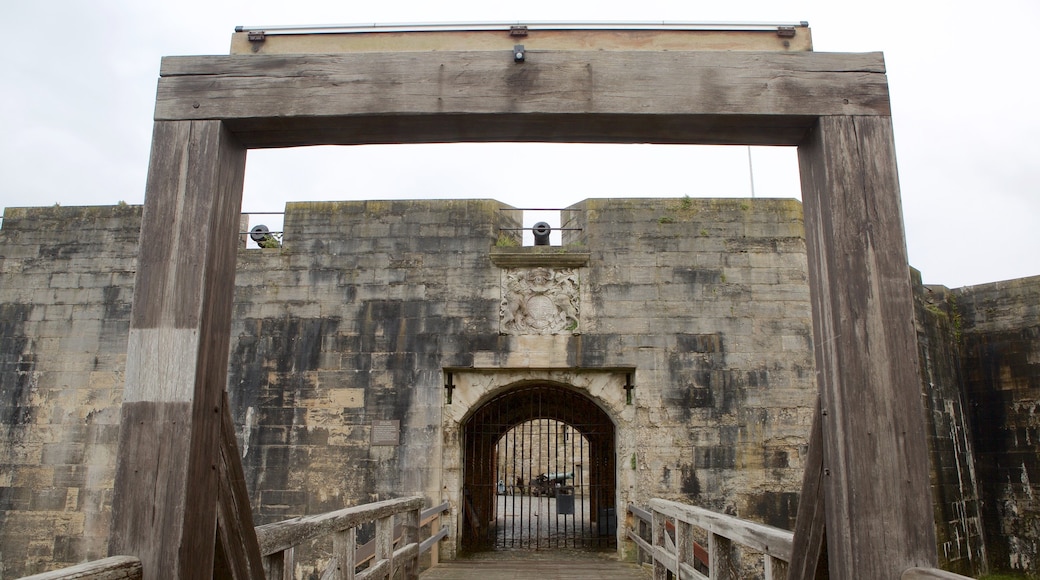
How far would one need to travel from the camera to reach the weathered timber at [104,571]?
212 centimetres

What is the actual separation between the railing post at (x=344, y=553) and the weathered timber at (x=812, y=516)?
102 inches

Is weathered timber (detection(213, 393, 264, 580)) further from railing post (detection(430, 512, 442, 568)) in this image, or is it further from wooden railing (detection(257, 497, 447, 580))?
railing post (detection(430, 512, 442, 568))

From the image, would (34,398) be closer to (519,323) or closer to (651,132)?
(519,323)

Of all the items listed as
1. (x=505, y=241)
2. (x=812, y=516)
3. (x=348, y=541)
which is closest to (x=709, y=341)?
(x=505, y=241)

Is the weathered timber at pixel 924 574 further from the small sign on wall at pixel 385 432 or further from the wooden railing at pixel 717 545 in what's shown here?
the small sign on wall at pixel 385 432

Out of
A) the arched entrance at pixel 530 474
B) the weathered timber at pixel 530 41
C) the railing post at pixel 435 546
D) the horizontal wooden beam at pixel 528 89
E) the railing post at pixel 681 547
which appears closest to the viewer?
the horizontal wooden beam at pixel 528 89

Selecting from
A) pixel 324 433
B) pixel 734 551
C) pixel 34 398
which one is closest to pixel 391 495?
pixel 324 433

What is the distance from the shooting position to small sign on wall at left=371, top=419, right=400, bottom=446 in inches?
351

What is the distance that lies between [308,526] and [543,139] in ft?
7.55

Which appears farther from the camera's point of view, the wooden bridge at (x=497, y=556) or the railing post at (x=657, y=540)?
the railing post at (x=657, y=540)

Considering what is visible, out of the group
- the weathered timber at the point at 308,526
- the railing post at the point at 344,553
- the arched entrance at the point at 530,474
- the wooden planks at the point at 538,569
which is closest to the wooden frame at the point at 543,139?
the weathered timber at the point at 308,526

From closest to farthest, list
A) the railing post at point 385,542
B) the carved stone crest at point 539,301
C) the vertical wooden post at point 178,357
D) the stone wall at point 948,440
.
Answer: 1. the vertical wooden post at point 178,357
2. the railing post at point 385,542
3. the carved stone crest at point 539,301
4. the stone wall at point 948,440

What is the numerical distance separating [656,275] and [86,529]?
7340 millimetres

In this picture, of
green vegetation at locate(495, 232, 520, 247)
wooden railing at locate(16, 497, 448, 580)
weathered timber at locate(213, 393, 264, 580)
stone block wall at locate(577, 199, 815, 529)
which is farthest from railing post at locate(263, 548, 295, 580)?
green vegetation at locate(495, 232, 520, 247)
